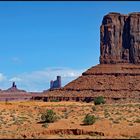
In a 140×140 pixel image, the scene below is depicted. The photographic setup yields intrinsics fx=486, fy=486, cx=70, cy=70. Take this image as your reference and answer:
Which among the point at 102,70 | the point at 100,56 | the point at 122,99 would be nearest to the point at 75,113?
the point at 122,99

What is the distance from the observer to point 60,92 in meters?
105

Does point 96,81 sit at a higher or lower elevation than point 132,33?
lower

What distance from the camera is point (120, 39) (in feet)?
382

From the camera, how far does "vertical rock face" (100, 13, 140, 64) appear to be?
114m

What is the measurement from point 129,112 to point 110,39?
66006mm

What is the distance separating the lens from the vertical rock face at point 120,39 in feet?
374

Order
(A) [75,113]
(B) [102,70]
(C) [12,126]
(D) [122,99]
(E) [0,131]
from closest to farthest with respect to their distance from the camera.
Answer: (E) [0,131], (C) [12,126], (A) [75,113], (D) [122,99], (B) [102,70]

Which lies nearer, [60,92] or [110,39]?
[60,92]

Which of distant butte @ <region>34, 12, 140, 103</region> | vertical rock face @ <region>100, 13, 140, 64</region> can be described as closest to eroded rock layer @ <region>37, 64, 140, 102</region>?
distant butte @ <region>34, 12, 140, 103</region>

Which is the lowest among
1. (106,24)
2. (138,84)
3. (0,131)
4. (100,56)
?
(0,131)

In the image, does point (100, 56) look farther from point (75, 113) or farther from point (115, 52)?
point (75, 113)

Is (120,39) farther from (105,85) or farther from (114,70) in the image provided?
(105,85)

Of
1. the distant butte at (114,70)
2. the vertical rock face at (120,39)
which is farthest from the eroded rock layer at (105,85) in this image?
the vertical rock face at (120,39)

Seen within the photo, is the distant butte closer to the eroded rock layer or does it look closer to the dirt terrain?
the eroded rock layer
